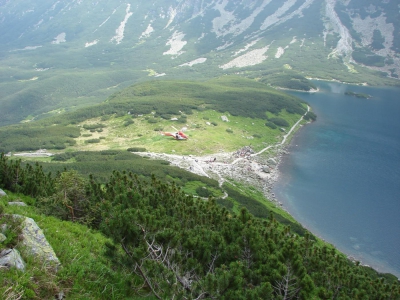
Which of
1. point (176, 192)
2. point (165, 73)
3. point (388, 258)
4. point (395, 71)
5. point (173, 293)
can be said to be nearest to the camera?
point (173, 293)

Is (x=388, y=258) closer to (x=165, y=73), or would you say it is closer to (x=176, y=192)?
(x=176, y=192)

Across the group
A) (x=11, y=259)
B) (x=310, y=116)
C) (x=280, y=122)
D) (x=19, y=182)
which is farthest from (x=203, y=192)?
(x=310, y=116)

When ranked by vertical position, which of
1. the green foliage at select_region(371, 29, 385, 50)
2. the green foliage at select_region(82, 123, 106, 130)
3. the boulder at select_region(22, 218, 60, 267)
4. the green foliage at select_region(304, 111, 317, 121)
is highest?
the boulder at select_region(22, 218, 60, 267)

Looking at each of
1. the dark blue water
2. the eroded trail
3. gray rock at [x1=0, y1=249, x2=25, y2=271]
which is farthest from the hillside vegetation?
gray rock at [x1=0, y1=249, x2=25, y2=271]

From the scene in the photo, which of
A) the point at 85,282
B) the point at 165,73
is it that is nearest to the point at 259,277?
the point at 85,282

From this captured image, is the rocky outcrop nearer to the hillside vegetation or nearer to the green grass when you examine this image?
the green grass

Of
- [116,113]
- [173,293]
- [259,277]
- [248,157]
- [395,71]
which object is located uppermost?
[173,293]
